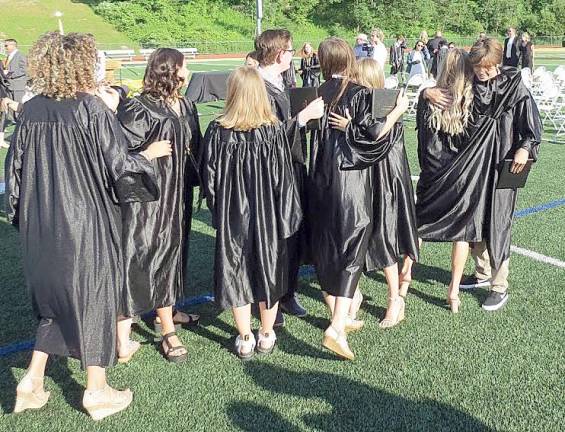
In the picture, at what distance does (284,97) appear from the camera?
3891 mm

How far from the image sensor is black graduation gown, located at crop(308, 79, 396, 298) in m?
3.63

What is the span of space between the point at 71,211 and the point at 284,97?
1.60 metres

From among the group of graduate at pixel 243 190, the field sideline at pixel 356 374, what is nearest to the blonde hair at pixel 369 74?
the group of graduate at pixel 243 190

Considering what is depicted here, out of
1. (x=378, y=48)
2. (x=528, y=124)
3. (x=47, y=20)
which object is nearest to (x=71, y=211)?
(x=528, y=124)

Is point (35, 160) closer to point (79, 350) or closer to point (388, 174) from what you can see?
point (79, 350)

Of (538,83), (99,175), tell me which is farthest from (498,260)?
(538,83)

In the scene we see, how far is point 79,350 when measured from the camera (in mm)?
2998

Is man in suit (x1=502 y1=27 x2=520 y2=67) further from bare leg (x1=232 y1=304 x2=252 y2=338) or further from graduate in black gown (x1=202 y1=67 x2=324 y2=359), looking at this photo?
bare leg (x1=232 y1=304 x2=252 y2=338)

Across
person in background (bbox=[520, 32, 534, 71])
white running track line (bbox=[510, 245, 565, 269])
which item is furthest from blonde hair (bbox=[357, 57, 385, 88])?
person in background (bbox=[520, 32, 534, 71])

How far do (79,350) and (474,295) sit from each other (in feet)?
9.83

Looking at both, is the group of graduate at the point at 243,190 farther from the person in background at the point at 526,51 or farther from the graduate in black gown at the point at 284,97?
the person in background at the point at 526,51

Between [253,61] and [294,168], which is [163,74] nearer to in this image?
[294,168]

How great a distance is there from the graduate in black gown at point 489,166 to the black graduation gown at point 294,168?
3.28 feet

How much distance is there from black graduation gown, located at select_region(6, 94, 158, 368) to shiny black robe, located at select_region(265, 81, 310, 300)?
1.01m
